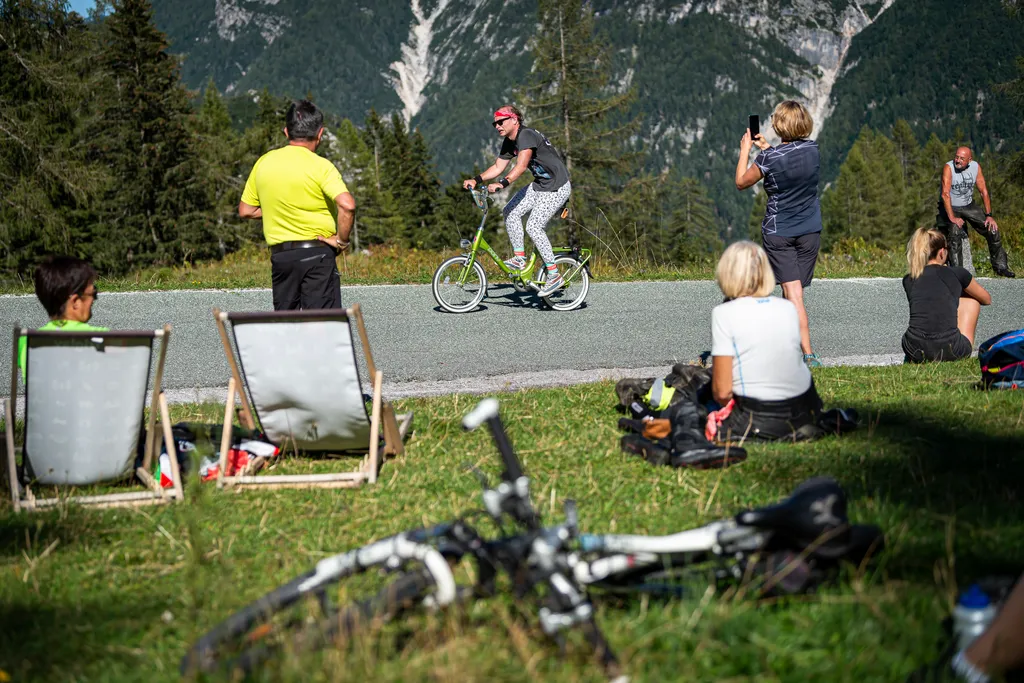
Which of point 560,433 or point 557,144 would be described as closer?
point 560,433

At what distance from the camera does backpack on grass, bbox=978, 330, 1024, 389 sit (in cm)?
651

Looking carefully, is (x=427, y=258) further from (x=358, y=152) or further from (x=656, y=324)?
(x=358, y=152)

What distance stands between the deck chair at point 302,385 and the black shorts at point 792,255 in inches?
160

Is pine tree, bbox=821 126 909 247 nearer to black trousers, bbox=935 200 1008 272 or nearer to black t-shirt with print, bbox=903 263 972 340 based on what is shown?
black trousers, bbox=935 200 1008 272

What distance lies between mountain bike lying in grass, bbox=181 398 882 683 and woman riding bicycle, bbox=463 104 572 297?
8277mm

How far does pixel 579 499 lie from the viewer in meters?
4.40

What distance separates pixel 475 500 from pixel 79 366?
2.00 m

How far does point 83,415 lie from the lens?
4703mm

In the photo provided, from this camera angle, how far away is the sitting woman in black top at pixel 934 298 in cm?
781

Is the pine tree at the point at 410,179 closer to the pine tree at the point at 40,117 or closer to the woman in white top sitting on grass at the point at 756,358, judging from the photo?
the pine tree at the point at 40,117

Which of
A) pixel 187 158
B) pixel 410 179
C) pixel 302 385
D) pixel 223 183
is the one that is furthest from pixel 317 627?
pixel 410 179

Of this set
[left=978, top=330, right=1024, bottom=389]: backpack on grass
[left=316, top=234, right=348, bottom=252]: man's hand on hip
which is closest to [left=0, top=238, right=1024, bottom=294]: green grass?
[left=316, top=234, right=348, bottom=252]: man's hand on hip

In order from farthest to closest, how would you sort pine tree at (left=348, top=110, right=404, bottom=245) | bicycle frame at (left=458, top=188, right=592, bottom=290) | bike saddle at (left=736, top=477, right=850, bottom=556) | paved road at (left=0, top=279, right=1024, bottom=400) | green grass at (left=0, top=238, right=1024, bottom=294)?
pine tree at (left=348, top=110, right=404, bottom=245), green grass at (left=0, top=238, right=1024, bottom=294), bicycle frame at (left=458, top=188, right=592, bottom=290), paved road at (left=0, top=279, right=1024, bottom=400), bike saddle at (left=736, top=477, right=850, bottom=556)

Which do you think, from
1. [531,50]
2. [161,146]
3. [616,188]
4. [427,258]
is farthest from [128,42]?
[427,258]
